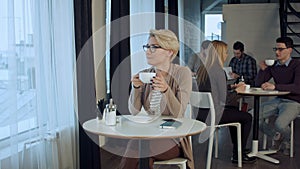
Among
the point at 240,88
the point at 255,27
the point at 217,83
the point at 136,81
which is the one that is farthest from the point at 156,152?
the point at 255,27

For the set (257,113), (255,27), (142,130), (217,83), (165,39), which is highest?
(255,27)

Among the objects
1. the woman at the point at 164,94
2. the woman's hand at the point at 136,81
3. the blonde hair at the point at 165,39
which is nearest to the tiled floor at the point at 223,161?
the woman at the point at 164,94

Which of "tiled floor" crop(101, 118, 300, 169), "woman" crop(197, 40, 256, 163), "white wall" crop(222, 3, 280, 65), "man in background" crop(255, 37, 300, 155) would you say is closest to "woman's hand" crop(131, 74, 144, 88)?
"woman" crop(197, 40, 256, 163)

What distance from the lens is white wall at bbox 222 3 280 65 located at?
726 cm

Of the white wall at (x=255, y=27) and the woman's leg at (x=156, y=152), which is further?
the white wall at (x=255, y=27)

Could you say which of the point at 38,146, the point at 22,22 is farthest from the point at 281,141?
the point at 22,22

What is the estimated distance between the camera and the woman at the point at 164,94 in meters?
2.46

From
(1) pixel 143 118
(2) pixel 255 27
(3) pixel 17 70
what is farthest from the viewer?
(2) pixel 255 27

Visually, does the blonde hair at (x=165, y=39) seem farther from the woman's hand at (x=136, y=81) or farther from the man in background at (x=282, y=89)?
the man in background at (x=282, y=89)

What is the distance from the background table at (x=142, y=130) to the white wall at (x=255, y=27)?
5.25 m

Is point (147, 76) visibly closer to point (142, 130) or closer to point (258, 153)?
point (142, 130)

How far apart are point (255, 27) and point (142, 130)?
574cm

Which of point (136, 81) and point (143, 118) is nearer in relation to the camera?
point (143, 118)

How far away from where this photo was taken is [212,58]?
378cm
